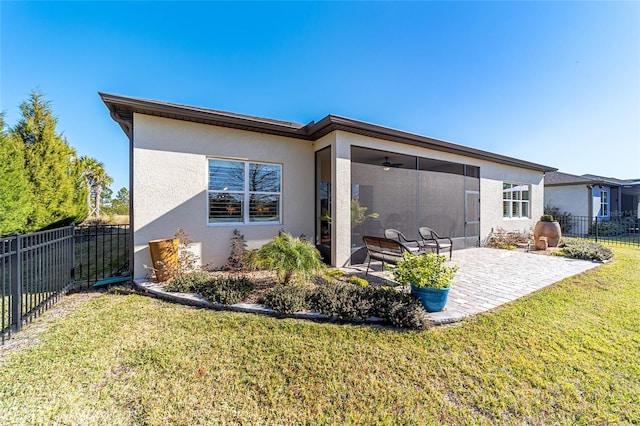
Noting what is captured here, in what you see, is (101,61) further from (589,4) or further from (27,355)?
(589,4)

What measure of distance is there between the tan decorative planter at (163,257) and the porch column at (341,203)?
3.80 metres

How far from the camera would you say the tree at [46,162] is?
910 centimetres

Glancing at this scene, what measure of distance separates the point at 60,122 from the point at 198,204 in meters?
10.2

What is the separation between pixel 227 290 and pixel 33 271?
337cm

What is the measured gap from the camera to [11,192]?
6758mm

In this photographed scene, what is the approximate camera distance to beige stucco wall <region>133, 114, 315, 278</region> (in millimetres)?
5277

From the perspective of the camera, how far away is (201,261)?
5.86 meters

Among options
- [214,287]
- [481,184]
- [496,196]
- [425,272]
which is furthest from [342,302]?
[496,196]

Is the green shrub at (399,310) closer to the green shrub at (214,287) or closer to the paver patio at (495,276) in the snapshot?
the paver patio at (495,276)

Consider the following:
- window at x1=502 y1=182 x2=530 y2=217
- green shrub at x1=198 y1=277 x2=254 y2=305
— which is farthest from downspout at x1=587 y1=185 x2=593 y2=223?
green shrub at x1=198 y1=277 x2=254 y2=305

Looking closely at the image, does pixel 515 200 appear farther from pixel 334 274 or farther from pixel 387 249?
pixel 334 274

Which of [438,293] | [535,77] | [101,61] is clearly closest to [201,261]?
Result: [438,293]

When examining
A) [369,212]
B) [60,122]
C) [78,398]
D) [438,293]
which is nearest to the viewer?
[78,398]

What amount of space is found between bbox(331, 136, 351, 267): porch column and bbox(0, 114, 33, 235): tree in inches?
348
